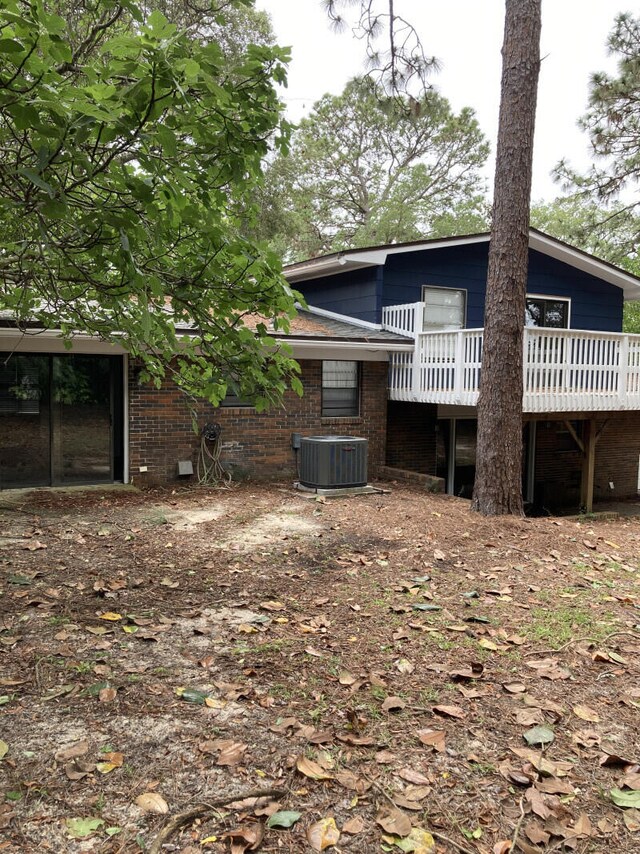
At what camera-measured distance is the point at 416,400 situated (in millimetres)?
12570

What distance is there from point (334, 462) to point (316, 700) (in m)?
7.23

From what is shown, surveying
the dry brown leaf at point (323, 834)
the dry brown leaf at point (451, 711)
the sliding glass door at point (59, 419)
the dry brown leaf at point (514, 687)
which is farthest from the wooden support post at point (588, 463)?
the dry brown leaf at point (323, 834)

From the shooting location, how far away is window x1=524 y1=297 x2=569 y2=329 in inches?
621

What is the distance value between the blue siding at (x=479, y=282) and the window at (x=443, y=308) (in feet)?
0.43

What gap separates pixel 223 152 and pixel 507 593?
12.4ft

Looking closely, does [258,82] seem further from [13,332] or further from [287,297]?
[13,332]

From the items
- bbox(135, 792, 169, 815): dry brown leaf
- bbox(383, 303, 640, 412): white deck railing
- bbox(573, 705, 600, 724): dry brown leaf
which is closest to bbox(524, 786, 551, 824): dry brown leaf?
bbox(573, 705, 600, 724): dry brown leaf

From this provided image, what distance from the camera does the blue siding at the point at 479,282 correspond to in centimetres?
1389

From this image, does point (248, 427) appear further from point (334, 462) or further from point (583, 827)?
point (583, 827)

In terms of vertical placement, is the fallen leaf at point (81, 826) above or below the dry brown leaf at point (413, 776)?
above

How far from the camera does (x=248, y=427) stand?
464 inches

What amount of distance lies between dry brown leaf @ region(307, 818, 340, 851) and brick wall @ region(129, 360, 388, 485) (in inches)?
337

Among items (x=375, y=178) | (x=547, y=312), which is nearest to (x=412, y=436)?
(x=547, y=312)

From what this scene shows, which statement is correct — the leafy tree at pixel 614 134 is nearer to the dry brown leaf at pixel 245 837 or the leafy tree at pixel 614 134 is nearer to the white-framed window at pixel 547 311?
the white-framed window at pixel 547 311
